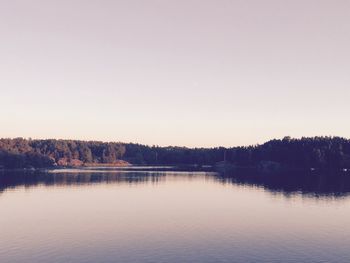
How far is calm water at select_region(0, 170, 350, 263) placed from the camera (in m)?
51.5

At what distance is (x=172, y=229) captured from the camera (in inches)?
2694

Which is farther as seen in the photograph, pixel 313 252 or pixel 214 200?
pixel 214 200

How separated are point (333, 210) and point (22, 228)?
67.0 meters

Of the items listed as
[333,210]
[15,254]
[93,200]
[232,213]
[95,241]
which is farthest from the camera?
[93,200]

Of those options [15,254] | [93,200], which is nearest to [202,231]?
[15,254]

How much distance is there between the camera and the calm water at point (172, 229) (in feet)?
169

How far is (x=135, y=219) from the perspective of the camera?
78.8m

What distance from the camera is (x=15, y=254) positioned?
51406 millimetres

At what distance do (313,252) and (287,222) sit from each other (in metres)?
24.1

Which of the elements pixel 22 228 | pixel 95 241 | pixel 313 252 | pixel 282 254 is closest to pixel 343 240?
pixel 313 252

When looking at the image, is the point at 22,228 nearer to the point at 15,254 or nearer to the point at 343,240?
the point at 15,254

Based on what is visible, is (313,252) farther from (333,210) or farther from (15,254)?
(333,210)

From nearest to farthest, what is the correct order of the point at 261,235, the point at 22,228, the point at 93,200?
the point at 261,235 < the point at 22,228 < the point at 93,200

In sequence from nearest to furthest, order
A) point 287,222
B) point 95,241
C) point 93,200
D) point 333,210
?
point 95,241, point 287,222, point 333,210, point 93,200
